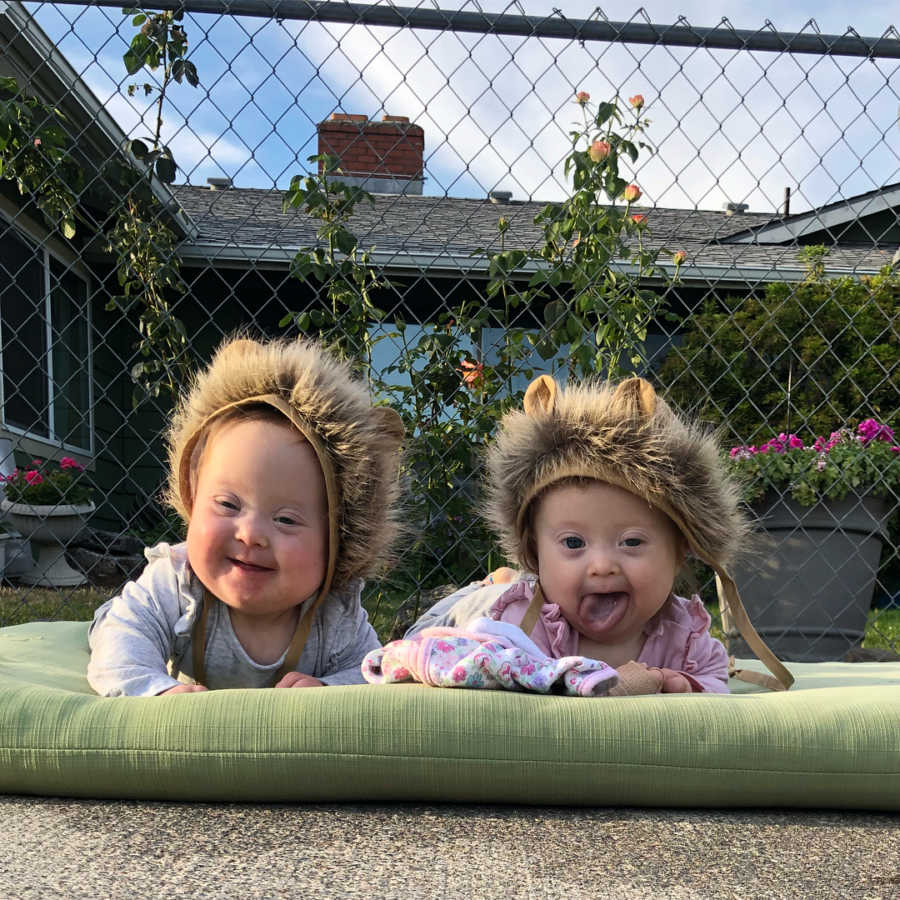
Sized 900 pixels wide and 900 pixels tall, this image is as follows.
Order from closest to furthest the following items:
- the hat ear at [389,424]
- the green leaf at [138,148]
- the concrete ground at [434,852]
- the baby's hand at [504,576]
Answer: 1. the concrete ground at [434,852]
2. the hat ear at [389,424]
3. the baby's hand at [504,576]
4. the green leaf at [138,148]

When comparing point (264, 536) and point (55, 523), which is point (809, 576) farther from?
point (55, 523)

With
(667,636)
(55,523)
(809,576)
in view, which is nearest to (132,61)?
(667,636)

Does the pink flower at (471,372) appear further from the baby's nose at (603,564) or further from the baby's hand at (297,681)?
the baby's hand at (297,681)

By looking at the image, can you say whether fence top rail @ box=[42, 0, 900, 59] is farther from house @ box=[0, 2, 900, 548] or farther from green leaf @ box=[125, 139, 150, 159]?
house @ box=[0, 2, 900, 548]

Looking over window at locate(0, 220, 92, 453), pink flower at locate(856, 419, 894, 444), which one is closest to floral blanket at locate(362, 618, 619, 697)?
pink flower at locate(856, 419, 894, 444)

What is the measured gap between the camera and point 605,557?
6.14 ft

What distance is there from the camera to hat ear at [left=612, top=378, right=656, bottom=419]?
77.6 inches

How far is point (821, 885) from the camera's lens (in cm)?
109

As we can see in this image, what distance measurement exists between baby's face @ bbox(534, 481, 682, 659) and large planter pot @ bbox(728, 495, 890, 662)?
200 centimetres

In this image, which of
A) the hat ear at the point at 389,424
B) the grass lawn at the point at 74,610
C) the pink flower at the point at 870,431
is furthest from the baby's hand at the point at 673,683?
the pink flower at the point at 870,431

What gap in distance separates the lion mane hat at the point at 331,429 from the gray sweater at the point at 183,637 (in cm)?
11

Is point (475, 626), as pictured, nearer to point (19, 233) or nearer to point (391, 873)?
point (391, 873)

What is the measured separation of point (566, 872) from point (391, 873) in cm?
19

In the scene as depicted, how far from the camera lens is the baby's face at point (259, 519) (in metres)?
1.79
